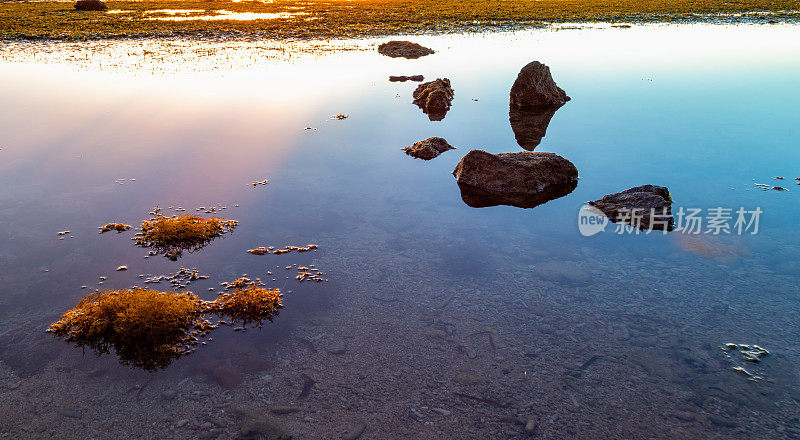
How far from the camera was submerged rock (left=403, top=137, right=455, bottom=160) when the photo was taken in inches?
755

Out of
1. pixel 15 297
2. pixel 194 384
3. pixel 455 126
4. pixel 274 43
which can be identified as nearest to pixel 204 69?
pixel 274 43

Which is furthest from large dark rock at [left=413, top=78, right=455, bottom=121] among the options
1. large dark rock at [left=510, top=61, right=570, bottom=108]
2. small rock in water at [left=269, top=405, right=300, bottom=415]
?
small rock in water at [left=269, top=405, right=300, bottom=415]

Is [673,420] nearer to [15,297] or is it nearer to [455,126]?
[15,297]

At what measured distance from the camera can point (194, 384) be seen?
8273 mm

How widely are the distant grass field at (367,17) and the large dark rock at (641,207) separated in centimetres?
4211

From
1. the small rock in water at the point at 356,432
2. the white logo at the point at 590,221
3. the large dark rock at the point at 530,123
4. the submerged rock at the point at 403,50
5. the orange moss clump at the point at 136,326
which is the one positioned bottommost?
the small rock in water at the point at 356,432

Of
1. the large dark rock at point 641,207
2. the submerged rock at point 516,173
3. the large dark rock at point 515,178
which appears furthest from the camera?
the submerged rock at point 516,173

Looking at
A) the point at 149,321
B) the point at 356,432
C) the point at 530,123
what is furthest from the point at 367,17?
the point at 356,432

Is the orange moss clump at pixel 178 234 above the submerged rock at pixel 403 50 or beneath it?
beneath

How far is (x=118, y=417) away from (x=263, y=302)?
10.3ft

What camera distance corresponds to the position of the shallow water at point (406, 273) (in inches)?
309

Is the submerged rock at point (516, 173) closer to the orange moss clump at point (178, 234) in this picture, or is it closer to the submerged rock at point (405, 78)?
the orange moss clump at point (178, 234)

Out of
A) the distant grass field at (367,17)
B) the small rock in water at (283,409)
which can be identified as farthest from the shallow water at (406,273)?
the distant grass field at (367,17)

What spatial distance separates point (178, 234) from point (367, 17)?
193ft
